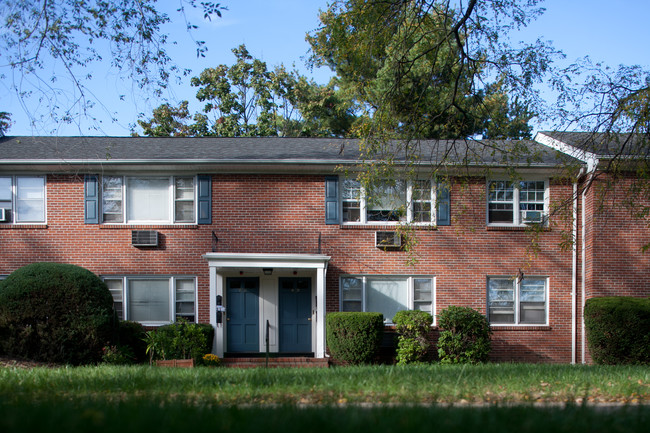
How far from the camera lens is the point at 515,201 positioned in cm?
1683

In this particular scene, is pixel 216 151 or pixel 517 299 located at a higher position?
pixel 216 151

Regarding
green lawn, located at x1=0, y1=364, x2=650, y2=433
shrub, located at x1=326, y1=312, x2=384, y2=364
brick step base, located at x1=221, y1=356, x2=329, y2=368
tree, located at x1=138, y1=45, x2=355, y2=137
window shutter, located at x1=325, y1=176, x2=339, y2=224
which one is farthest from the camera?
tree, located at x1=138, y1=45, x2=355, y2=137

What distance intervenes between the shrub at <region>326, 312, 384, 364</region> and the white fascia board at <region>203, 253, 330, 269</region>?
4.74 feet

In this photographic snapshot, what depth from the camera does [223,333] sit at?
16.2m

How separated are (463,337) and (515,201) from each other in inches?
153

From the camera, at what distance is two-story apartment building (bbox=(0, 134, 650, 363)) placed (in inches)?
641

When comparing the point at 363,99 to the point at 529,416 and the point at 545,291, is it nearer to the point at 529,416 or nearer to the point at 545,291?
the point at 545,291

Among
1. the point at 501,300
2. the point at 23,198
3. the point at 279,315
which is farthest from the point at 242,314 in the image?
the point at 501,300

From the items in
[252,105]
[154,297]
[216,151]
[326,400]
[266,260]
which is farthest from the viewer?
[252,105]

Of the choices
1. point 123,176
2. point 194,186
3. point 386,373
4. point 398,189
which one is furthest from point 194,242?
point 386,373

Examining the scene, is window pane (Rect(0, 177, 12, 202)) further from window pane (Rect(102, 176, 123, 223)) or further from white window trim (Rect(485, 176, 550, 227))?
white window trim (Rect(485, 176, 550, 227))

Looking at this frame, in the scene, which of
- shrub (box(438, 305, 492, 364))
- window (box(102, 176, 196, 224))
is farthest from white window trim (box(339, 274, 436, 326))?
window (box(102, 176, 196, 224))

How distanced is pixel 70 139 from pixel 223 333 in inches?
307

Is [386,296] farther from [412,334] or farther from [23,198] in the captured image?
[23,198]
